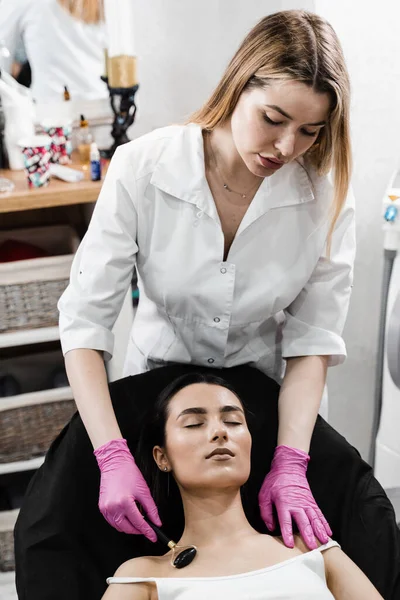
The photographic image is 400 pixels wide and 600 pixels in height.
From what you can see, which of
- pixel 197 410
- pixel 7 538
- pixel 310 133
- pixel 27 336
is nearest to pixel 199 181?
pixel 310 133

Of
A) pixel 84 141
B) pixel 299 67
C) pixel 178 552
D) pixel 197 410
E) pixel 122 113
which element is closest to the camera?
pixel 299 67

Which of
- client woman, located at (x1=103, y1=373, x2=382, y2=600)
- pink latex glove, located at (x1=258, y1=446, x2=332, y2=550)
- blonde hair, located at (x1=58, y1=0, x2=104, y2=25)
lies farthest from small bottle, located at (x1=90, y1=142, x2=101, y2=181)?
pink latex glove, located at (x1=258, y1=446, x2=332, y2=550)

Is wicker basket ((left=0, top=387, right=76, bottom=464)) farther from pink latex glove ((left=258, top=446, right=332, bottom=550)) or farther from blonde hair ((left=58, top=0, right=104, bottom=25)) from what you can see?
blonde hair ((left=58, top=0, right=104, bottom=25))

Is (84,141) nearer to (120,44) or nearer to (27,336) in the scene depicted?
(120,44)

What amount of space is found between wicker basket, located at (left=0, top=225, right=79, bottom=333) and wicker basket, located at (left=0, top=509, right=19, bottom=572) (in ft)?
1.90

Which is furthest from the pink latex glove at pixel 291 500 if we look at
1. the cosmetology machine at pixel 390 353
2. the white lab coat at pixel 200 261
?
the cosmetology machine at pixel 390 353

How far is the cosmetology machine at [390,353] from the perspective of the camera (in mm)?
2148

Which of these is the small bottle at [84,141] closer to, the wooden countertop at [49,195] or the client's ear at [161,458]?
the wooden countertop at [49,195]

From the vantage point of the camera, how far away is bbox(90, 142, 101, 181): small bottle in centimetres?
213

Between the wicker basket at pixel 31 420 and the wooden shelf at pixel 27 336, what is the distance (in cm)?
16

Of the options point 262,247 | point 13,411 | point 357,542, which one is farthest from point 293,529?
point 13,411

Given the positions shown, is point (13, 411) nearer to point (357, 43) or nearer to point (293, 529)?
point (293, 529)

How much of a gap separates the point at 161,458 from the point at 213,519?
170 millimetres

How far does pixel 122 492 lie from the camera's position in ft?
4.78
